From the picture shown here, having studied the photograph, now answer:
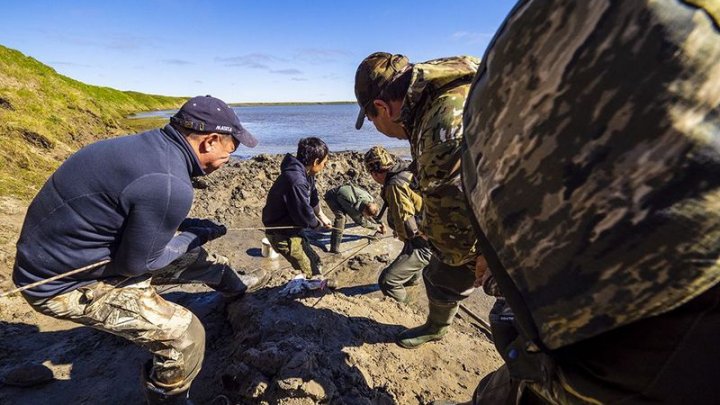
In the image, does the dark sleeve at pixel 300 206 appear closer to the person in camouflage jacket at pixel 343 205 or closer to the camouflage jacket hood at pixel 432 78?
the person in camouflage jacket at pixel 343 205

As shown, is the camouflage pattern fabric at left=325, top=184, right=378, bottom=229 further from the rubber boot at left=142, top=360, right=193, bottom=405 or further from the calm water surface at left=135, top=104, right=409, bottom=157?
the calm water surface at left=135, top=104, right=409, bottom=157

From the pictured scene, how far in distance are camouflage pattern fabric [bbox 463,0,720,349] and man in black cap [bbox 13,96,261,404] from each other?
2.15m

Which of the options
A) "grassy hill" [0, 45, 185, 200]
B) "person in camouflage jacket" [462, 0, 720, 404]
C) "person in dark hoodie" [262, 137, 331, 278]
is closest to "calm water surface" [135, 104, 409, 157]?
"grassy hill" [0, 45, 185, 200]

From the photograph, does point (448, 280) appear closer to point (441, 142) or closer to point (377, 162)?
point (441, 142)

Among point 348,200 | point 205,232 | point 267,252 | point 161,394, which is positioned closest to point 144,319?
point 161,394

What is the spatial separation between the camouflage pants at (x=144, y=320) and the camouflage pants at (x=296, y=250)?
2.37 metres

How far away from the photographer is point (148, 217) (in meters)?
2.28

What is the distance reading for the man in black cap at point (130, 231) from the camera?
224cm

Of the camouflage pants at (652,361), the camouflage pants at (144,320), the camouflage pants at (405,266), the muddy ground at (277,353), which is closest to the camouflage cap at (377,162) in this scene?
the camouflage pants at (405,266)

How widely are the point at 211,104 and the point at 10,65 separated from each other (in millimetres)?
22341

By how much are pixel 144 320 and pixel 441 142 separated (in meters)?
2.32

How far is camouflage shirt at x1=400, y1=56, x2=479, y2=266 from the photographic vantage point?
211 cm

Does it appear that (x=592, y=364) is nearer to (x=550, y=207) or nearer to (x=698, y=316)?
(x=698, y=316)

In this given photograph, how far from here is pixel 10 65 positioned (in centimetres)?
1756
